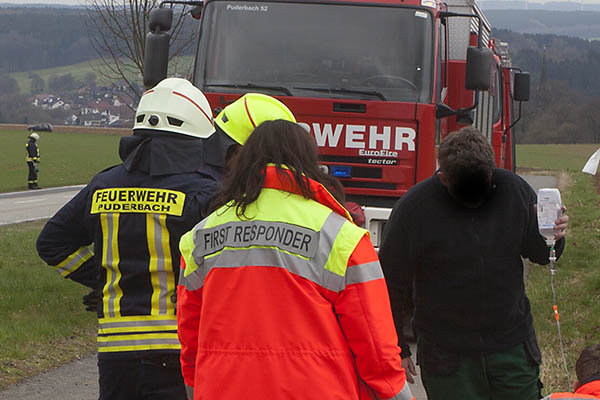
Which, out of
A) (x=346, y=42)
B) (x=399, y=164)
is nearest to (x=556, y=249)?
(x=399, y=164)

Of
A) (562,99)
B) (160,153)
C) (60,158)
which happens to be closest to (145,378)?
(160,153)

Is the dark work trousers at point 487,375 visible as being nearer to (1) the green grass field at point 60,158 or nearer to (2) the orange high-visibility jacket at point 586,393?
(2) the orange high-visibility jacket at point 586,393

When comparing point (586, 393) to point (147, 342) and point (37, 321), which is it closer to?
point (147, 342)

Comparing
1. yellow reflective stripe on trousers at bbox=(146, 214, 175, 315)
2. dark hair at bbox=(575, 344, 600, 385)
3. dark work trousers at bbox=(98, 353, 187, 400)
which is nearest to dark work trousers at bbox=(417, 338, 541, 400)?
dark hair at bbox=(575, 344, 600, 385)

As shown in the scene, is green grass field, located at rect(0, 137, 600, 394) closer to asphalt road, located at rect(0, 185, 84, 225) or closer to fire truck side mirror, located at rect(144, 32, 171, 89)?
fire truck side mirror, located at rect(144, 32, 171, 89)

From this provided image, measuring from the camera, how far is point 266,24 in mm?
8516

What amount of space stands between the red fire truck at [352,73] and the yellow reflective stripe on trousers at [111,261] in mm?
4837

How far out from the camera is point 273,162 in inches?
109

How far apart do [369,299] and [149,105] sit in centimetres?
136

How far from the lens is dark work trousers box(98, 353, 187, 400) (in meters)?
3.36

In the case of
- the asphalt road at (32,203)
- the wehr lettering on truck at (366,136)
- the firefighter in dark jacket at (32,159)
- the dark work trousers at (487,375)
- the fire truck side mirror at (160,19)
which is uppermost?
the fire truck side mirror at (160,19)

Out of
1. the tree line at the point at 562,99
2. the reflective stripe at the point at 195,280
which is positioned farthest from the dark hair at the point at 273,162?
the tree line at the point at 562,99

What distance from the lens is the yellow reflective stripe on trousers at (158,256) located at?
336 cm

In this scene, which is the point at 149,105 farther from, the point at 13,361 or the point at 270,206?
the point at 13,361
